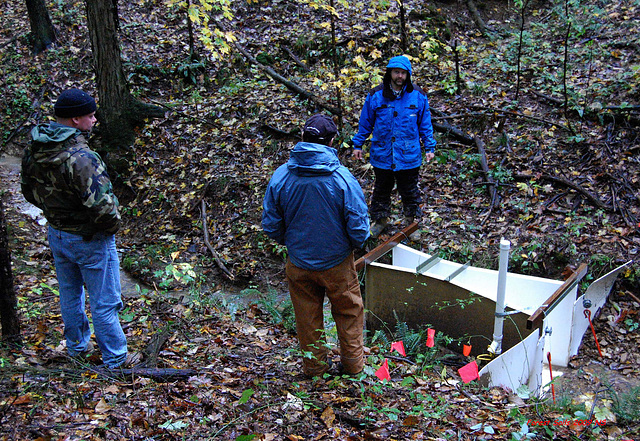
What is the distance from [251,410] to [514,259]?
158 inches

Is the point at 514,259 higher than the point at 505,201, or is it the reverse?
the point at 505,201

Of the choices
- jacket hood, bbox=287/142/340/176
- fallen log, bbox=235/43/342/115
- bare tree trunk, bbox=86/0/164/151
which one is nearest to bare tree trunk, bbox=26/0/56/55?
bare tree trunk, bbox=86/0/164/151

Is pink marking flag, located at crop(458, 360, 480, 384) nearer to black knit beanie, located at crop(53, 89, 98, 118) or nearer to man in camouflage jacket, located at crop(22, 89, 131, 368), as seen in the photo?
man in camouflage jacket, located at crop(22, 89, 131, 368)

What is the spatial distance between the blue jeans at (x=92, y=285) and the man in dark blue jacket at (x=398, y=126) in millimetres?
3235

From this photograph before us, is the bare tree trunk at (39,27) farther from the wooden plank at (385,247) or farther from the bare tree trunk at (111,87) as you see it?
the wooden plank at (385,247)

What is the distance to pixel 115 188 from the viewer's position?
28.0 ft

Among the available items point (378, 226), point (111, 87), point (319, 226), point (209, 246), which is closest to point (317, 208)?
point (319, 226)

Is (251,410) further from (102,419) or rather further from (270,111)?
(270,111)

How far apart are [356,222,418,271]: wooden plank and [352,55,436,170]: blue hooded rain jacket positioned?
2.92ft

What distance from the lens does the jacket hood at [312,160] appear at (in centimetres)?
335

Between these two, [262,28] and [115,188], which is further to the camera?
[262,28]

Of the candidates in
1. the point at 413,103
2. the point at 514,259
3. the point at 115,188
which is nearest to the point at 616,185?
the point at 514,259

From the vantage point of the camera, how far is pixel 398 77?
530 centimetres

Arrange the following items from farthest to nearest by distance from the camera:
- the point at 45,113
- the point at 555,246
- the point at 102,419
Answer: the point at 45,113
the point at 555,246
the point at 102,419
